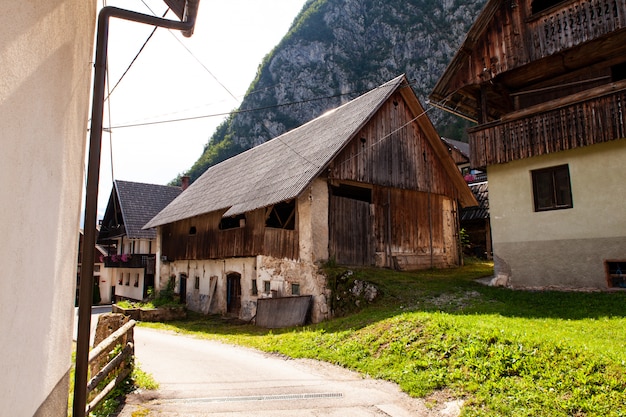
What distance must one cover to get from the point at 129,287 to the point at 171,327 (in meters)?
17.7

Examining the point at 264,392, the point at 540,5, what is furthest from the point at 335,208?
the point at 264,392

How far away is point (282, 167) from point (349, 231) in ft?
13.7

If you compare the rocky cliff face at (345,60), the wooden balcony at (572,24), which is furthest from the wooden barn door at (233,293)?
the rocky cliff face at (345,60)

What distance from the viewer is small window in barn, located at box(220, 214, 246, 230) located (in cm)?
1750

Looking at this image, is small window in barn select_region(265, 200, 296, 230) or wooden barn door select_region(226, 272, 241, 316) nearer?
small window in barn select_region(265, 200, 296, 230)

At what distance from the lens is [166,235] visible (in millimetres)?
25297

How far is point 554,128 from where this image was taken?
11203 mm

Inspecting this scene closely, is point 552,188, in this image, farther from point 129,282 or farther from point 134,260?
point 129,282

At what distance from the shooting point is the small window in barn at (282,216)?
15.7 metres

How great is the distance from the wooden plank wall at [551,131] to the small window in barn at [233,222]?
30.6 ft

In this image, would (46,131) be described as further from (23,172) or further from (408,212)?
(408,212)

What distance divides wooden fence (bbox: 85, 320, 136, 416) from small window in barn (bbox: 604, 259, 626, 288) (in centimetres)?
1067

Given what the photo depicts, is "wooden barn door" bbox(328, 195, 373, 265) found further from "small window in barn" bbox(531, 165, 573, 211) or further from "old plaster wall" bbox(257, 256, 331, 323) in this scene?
"small window in barn" bbox(531, 165, 573, 211)

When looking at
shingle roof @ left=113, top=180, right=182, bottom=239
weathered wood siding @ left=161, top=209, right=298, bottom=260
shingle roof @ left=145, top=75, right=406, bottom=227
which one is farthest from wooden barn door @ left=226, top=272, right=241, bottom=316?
shingle roof @ left=113, top=180, right=182, bottom=239
